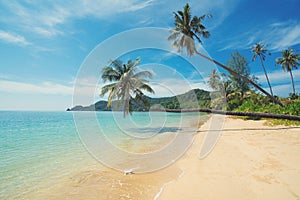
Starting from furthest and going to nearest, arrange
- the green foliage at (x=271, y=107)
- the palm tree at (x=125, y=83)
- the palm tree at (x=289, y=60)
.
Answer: the palm tree at (x=289, y=60), the palm tree at (x=125, y=83), the green foliage at (x=271, y=107)

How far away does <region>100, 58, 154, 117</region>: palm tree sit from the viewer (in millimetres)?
13559

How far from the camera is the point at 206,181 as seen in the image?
384 cm

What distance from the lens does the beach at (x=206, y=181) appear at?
3.28 meters

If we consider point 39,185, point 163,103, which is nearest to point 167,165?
point 39,185

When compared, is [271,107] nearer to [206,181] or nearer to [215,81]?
[206,181]

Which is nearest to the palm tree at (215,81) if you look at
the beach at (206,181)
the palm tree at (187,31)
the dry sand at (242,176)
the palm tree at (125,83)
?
the palm tree at (187,31)

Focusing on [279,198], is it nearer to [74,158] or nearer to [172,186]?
[172,186]

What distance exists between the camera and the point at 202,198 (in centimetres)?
315

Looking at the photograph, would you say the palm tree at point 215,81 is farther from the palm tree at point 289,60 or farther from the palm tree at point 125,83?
the palm tree at point 125,83

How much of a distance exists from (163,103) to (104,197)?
1360 cm

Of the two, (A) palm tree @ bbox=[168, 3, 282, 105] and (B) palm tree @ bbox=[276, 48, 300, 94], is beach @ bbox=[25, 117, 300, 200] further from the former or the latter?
(B) palm tree @ bbox=[276, 48, 300, 94]

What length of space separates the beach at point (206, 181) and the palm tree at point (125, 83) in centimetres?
839

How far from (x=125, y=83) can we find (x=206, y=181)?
1123cm

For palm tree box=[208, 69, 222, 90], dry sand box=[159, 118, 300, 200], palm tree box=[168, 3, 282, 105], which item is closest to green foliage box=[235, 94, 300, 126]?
palm tree box=[168, 3, 282, 105]
